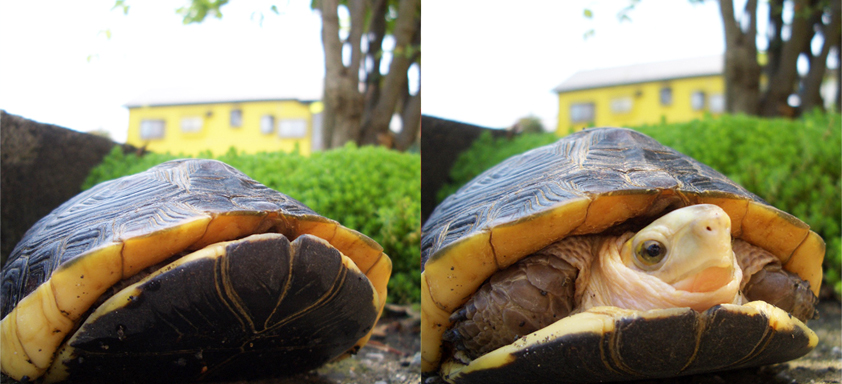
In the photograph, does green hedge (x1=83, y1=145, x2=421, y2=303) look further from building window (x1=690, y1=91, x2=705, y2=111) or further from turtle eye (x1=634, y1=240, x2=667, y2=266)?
building window (x1=690, y1=91, x2=705, y2=111)

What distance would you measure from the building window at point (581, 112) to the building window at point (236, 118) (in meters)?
1.43

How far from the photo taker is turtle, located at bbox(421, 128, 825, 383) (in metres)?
1.06

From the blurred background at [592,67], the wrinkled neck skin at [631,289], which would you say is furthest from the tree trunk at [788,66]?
the wrinkled neck skin at [631,289]

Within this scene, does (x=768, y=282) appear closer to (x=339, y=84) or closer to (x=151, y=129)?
(x=339, y=84)

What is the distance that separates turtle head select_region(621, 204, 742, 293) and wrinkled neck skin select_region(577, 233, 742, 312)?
1cm

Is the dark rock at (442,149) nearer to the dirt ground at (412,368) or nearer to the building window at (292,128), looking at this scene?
the dirt ground at (412,368)

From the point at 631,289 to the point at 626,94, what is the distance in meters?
1.38

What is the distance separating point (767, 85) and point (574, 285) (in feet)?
11.5

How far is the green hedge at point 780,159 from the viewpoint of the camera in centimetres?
246

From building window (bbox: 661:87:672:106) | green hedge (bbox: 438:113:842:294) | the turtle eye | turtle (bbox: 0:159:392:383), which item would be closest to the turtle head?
the turtle eye

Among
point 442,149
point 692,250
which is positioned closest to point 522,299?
point 692,250

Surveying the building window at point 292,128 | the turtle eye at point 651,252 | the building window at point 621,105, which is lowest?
the turtle eye at point 651,252

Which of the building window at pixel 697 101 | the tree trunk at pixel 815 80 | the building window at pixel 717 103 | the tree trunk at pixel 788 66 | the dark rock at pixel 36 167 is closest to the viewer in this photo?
the dark rock at pixel 36 167

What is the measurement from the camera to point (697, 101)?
275 cm
